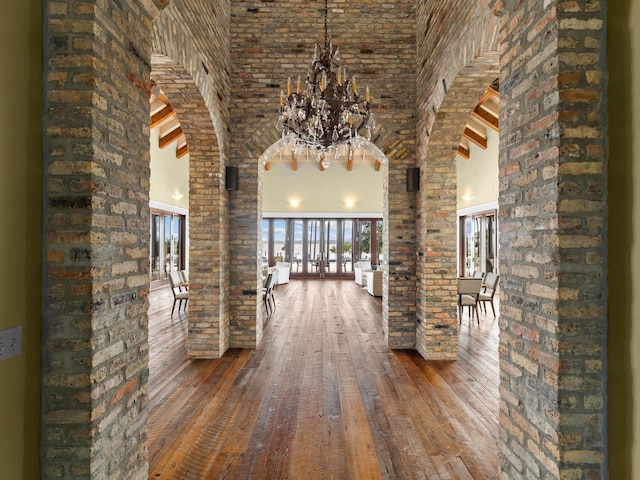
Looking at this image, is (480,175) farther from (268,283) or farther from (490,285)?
(268,283)

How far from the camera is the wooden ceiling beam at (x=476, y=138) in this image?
33.0ft

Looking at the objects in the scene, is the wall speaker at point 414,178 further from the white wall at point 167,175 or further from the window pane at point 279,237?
the window pane at point 279,237

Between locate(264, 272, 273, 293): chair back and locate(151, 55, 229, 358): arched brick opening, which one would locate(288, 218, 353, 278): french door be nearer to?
locate(264, 272, 273, 293): chair back

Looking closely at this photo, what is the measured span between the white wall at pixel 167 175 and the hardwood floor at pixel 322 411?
575cm

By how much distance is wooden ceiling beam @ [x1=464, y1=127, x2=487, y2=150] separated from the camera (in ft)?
33.0

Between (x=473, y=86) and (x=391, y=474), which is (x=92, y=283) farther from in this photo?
(x=473, y=86)

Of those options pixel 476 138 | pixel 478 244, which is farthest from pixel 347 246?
pixel 476 138

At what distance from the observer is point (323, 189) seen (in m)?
12.8

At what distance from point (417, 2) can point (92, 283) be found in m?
5.34

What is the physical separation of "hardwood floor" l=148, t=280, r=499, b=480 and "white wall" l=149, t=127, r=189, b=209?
18.8 feet

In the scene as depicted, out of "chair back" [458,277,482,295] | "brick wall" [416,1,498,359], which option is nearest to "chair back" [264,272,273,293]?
"brick wall" [416,1,498,359]
